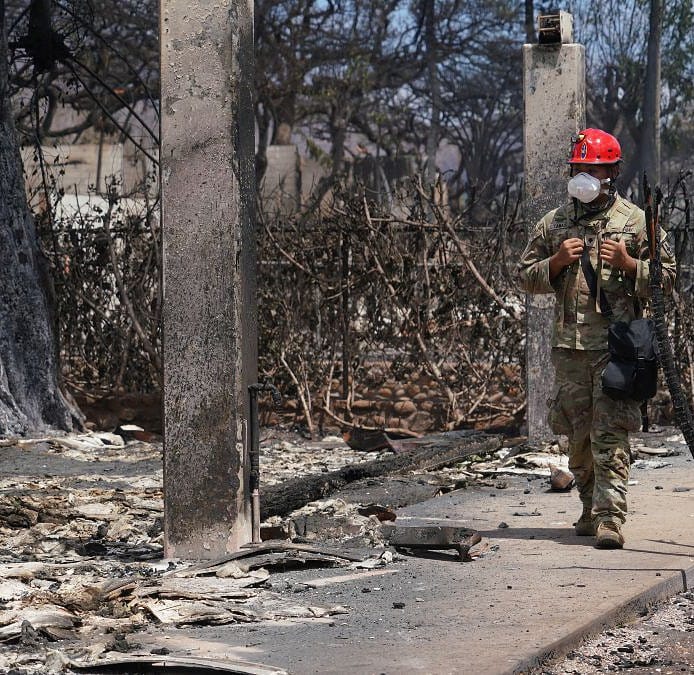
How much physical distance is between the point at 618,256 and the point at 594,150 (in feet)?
1.88

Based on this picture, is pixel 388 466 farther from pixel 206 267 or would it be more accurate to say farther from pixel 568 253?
pixel 206 267

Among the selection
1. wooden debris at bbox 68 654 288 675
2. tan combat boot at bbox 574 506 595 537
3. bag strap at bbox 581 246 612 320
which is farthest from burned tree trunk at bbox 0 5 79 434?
wooden debris at bbox 68 654 288 675

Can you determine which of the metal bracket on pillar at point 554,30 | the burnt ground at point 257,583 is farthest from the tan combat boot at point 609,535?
the metal bracket on pillar at point 554,30

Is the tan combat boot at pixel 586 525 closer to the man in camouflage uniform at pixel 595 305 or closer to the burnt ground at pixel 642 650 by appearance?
the man in camouflage uniform at pixel 595 305

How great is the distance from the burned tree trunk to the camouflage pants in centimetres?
642

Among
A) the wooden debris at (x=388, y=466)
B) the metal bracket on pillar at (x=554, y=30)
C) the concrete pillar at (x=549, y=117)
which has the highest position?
the metal bracket on pillar at (x=554, y=30)

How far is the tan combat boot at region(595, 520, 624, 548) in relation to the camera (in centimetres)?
640

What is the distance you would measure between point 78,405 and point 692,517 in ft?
25.6

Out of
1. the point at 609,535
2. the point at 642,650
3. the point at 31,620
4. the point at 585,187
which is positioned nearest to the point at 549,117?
the point at 585,187

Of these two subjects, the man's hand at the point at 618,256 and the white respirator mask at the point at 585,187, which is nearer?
the man's hand at the point at 618,256

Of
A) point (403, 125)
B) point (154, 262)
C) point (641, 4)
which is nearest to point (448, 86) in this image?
point (403, 125)

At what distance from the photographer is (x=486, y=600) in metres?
5.35

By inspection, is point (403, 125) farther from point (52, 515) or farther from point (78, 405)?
point (52, 515)

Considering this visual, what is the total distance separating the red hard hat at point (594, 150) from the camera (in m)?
6.59
